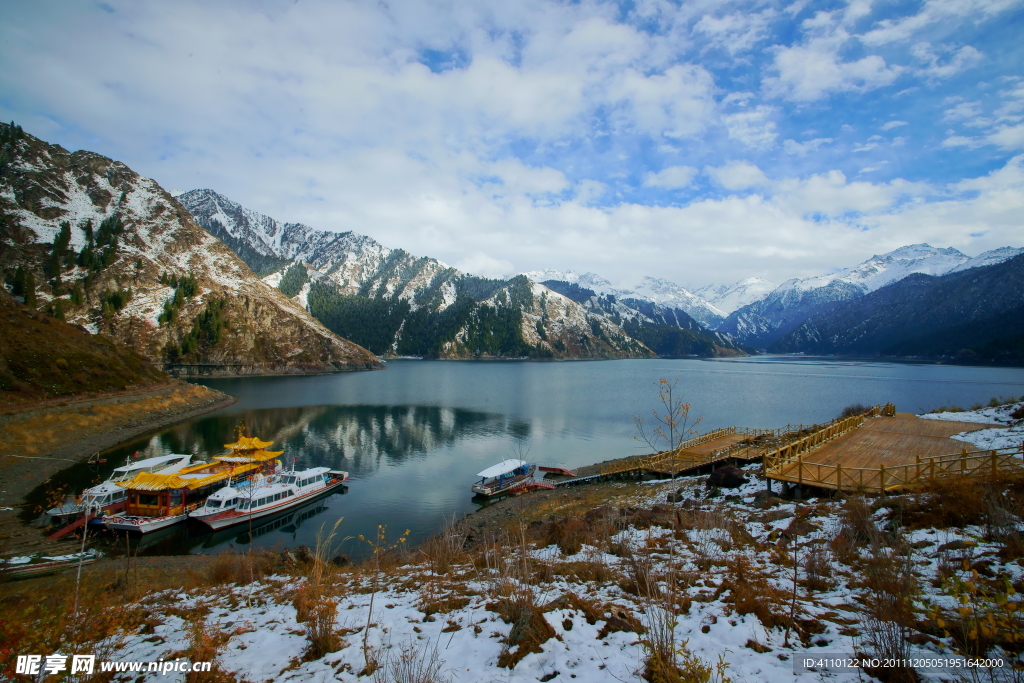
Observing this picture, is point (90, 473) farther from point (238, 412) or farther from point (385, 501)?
point (238, 412)

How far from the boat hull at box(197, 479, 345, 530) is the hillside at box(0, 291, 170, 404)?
3015 centimetres

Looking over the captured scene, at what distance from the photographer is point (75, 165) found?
137 metres

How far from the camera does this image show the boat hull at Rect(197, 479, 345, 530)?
954 inches

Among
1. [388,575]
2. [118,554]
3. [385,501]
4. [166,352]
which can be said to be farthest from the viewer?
[166,352]

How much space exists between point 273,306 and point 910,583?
467 feet

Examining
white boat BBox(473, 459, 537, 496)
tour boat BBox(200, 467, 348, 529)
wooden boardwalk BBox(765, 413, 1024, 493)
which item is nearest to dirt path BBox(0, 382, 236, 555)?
tour boat BBox(200, 467, 348, 529)

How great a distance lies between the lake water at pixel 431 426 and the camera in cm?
2617

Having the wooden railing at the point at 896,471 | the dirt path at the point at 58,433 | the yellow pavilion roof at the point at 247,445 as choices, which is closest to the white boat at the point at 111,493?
the dirt path at the point at 58,433

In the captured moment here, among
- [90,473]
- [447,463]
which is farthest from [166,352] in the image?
[447,463]

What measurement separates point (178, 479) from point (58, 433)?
23125 mm

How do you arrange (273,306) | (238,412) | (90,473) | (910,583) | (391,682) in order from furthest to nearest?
(273,306)
(238,412)
(90,473)
(910,583)
(391,682)

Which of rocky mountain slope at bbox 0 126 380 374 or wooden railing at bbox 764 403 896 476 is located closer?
wooden railing at bbox 764 403 896 476

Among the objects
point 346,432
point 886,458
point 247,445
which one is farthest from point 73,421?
point 886,458

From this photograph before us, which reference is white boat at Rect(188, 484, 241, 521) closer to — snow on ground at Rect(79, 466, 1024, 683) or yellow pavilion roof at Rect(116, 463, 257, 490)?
yellow pavilion roof at Rect(116, 463, 257, 490)
